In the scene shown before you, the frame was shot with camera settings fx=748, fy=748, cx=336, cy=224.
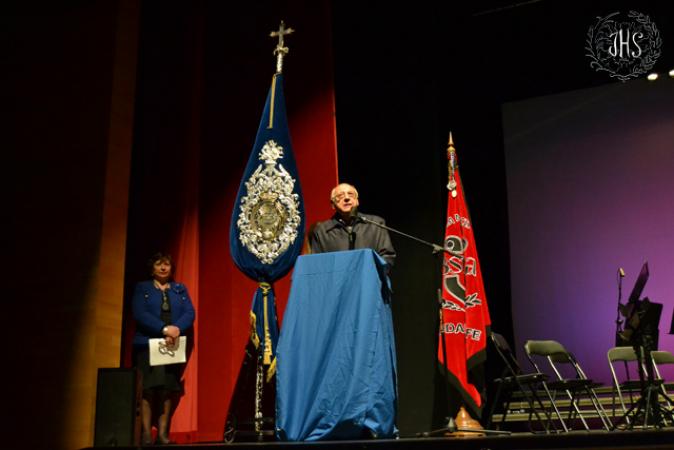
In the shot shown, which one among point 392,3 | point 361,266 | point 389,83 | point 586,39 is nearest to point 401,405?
point 361,266

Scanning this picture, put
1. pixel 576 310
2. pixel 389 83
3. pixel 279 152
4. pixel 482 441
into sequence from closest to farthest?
pixel 482 441 → pixel 279 152 → pixel 389 83 → pixel 576 310

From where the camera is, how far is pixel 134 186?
592cm

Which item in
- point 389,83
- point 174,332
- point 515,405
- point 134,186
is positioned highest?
point 389,83

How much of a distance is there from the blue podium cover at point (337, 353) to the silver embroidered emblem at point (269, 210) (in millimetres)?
680

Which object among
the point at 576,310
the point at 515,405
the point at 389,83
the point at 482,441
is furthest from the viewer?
the point at 576,310

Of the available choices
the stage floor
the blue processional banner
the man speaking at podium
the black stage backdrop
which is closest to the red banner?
the black stage backdrop

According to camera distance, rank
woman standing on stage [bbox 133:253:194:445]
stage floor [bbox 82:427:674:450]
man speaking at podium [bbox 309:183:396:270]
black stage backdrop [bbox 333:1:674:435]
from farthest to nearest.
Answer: black stage backdrop [bbox 333:1:674:435] → woman standing on stage [bbox 133:253:194:445] → man speaking at podium [bbox 309:183:396:270] → stage floor [bbox 82:427:674:450]

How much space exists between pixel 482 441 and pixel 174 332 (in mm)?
2476

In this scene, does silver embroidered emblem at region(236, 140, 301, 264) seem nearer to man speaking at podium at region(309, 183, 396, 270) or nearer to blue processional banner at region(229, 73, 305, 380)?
blue processional banner at region(229, 73, 305, 380)

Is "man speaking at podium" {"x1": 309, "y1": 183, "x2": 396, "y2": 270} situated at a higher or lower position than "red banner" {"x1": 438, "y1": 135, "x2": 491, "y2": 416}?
higher

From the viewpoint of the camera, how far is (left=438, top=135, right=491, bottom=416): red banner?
16.5 ft

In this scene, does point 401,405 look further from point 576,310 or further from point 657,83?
point 657,83

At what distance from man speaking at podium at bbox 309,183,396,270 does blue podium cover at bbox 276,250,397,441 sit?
1.59 feet

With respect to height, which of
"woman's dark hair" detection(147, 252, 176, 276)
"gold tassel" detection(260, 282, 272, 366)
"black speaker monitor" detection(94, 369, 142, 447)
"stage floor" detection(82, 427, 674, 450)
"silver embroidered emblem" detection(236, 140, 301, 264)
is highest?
"silver embroidered emblem" detection(236, 140, 301, 264)
